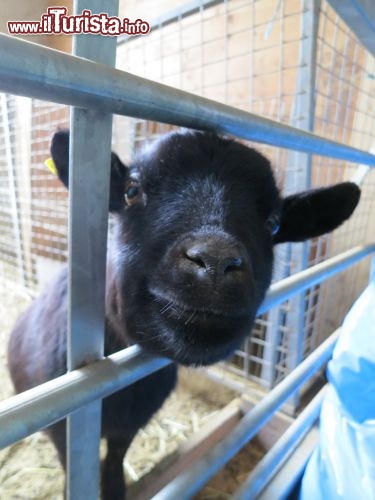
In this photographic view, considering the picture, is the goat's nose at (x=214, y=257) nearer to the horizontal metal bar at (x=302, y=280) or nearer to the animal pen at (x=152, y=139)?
the animal pen at (x=152, y=139)

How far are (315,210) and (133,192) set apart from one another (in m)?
0.64

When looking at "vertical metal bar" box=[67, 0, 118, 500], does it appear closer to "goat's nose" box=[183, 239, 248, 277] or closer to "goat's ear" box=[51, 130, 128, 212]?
"goat's nose" box=[183, 239, 248, 277]

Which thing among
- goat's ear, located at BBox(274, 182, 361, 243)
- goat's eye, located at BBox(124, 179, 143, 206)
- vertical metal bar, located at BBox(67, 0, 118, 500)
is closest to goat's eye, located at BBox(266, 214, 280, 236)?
goat's ear, located at BBox(274, 182, 361, 243)

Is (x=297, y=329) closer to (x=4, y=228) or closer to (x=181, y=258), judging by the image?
(x=181, y=258)

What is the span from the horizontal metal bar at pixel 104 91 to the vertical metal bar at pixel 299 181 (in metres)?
1.12

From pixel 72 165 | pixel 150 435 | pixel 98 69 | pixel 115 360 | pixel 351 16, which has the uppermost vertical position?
pixel 351 16

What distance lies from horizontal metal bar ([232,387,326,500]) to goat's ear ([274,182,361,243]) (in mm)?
733

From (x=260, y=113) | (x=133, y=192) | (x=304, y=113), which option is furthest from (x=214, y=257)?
(x=260, y=113)

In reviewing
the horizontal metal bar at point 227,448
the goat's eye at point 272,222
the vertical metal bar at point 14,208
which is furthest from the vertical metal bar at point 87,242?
the vertical metal bar at point 14,208

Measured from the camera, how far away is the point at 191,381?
246 centimetres

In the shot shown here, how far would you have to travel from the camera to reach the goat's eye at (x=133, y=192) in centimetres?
89

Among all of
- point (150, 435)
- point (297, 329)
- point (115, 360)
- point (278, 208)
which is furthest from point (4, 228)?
point (115, 360)

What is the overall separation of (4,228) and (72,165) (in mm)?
3700

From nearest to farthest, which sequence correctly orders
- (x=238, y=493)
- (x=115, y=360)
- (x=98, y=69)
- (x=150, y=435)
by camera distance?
(x=98, y=69) → (x=115, y=360) → (x=238, y=493) → (x=150, y=435)
